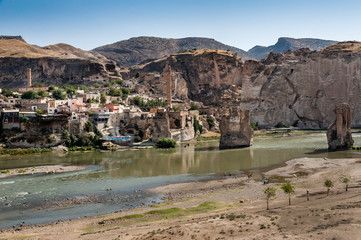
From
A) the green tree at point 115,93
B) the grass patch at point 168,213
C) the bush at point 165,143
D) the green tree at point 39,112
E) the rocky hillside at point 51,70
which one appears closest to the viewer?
the grass patch at point 168,213

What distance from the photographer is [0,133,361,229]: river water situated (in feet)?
66.3

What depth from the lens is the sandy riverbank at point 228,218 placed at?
12.9 m

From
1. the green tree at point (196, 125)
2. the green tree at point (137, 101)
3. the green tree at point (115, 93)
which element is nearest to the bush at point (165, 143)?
the green tree at point (196, 125)

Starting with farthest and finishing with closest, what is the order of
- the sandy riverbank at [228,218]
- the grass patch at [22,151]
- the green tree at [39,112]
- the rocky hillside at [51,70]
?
1. the rocky hillside at [51,70]
2. the green tree at [39,112]
3. the grass patch at [22,151]
4. the sandy riverbank at [228,218]

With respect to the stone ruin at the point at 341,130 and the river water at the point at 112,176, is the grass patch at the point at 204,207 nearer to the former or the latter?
the river water at the point at 112,176

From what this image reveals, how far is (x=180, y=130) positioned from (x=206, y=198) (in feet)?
106

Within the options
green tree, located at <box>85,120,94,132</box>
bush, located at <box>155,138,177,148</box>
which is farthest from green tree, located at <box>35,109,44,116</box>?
bush, located at <box>155,138,177,148</box>

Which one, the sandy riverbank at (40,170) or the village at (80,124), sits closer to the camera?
the sandy riverbank at (40,170)

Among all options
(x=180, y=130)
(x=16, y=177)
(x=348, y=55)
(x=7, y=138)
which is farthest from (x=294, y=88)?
(x=16, y=177)

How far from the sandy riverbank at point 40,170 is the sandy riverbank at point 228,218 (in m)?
11.0

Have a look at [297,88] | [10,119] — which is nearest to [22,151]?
[10,119]

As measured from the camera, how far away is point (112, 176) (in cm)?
2922

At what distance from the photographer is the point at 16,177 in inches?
1136

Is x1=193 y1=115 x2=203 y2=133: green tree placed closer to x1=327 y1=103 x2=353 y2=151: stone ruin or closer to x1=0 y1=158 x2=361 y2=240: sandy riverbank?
x1=327 y1=103 x2=353 y2=151: stone ruin
